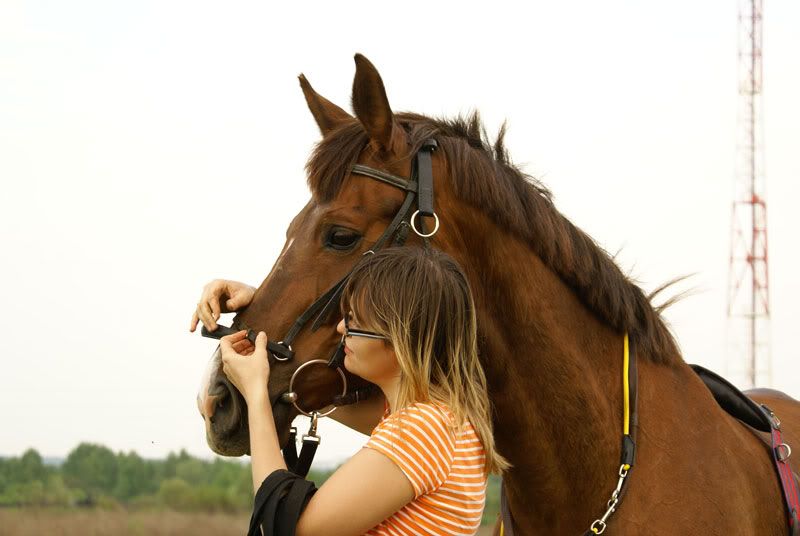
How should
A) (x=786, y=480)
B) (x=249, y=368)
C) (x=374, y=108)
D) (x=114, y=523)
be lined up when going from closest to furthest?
(x=249, y=368), (x=374, y=108), (x=786, y=480), (x=114, y=523)

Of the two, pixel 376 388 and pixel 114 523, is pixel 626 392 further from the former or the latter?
pixel 114 523

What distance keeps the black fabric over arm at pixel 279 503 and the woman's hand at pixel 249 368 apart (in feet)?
0.91

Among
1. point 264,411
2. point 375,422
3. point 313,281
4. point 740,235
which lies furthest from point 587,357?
point 740,235

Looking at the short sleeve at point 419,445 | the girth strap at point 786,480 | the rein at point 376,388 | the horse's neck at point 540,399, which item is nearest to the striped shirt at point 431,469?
the short sleeve at point 419,445

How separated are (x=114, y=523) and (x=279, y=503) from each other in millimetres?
5716

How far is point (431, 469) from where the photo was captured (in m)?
1.98

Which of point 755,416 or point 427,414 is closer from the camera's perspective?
point 427,414

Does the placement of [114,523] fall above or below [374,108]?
below

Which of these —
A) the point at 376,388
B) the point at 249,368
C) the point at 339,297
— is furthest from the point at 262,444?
the point at 376,388

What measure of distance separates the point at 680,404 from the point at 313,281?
132 centimetres

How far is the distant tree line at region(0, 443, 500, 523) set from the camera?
23.5 feet

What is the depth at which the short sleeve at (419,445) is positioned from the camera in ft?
6.45

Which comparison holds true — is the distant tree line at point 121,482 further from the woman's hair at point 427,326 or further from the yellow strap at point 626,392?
the woman's hair at point 427,326

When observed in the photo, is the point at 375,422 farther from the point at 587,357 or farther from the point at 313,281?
the point at 587,357
